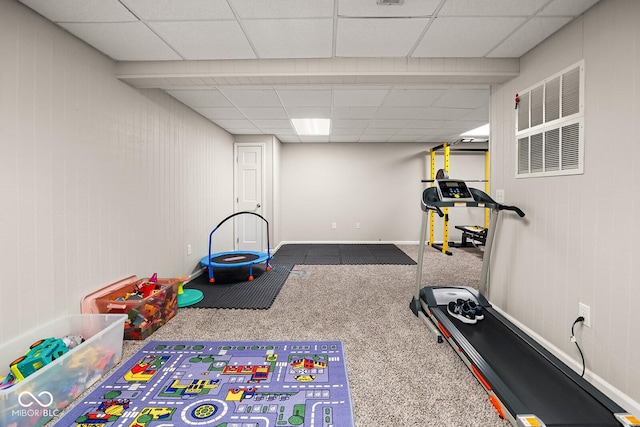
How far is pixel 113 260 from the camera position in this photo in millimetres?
2535

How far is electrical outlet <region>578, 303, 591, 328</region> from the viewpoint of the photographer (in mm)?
1775

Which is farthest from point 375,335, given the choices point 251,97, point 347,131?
point 347,131

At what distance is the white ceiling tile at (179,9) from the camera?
1.77 metres

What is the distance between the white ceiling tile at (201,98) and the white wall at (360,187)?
2.87 m

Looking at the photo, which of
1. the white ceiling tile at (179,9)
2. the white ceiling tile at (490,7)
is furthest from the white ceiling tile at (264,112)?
the white ceiling tile at (490,7)

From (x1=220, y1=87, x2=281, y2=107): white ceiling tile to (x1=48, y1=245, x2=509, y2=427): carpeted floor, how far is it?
94.0 inches

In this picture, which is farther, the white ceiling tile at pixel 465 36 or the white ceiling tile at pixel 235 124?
the white ceiling tile at pixel 235 124

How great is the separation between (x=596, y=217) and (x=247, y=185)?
5.05 meters

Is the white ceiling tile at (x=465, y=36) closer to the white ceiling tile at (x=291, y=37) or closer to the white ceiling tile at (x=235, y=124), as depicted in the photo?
the white ceiling tile at (x=291, y=37)

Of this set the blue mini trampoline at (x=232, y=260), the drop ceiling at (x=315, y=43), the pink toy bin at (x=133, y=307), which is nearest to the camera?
the drop ceiling at (x=315, y=43)

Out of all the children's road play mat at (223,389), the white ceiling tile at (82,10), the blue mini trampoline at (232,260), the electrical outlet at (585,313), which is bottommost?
the children's road play mat at (223,389)

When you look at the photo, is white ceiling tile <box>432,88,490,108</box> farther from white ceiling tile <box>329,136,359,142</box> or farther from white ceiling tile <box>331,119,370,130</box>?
white ceiling tile <box>329,136,359,142</box>

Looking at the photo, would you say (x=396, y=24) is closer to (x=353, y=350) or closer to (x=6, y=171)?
(x=353, y=350)

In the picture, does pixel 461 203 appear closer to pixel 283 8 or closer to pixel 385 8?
pixel 385 8
